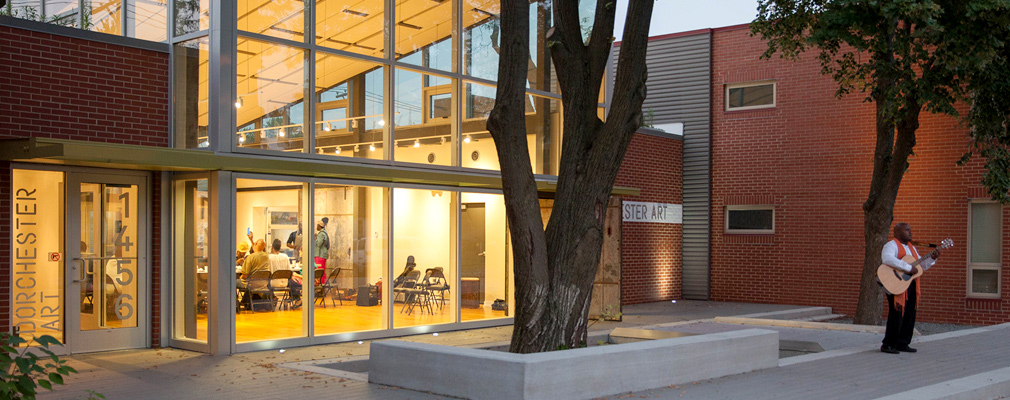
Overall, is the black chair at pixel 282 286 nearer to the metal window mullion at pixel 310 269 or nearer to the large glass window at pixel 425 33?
the metal window mullion at pixel 310 269

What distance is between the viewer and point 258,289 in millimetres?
10828

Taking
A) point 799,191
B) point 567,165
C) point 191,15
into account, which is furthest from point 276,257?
point 799,191

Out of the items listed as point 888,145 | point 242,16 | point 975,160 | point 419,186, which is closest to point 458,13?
point 419,186

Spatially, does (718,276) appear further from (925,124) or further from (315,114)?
(315,114)

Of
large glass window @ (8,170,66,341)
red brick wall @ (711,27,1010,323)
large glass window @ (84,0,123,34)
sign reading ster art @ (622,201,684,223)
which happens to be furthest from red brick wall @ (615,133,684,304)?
large glass window @ (8,170,66,341)

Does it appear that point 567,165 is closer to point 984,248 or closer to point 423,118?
point 423,118

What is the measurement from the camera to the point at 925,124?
16.4 metres

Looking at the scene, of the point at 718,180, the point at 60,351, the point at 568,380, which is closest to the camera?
the point at 568,380

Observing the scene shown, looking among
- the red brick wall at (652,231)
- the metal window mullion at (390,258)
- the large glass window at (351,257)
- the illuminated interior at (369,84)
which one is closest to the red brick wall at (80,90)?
the illuminated interior at (369,84)

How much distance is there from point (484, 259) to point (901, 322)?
19.6ft

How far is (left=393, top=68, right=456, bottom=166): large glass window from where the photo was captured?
12.2 m

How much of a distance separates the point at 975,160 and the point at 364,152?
11.2m

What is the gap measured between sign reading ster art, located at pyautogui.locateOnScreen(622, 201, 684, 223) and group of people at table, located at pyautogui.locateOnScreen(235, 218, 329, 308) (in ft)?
27.6

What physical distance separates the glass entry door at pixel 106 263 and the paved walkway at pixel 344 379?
36 centimetres
